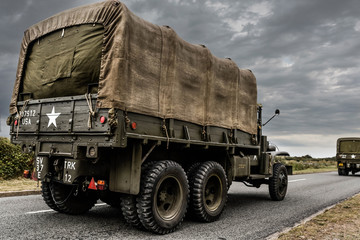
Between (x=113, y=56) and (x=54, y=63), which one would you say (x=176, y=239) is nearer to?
(x=113, y=56)

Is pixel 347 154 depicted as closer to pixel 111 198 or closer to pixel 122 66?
pixel 111 198

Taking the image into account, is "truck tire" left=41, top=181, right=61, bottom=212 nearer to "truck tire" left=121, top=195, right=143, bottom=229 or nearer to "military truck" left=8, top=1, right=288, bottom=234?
"military truck" left=8, top=1, right=288, bottom=234

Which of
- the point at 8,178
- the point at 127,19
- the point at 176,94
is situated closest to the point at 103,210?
the point at 176,94

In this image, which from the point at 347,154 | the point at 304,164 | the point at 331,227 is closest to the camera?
the point at 331,227

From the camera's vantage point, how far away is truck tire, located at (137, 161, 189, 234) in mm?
5227

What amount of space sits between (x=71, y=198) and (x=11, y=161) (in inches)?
281

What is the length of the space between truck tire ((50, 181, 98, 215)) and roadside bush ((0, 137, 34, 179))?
6.64 meters

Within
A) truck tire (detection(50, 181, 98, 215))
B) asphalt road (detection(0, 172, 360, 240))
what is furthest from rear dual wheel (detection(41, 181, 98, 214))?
asphalt road (detection(0, 172, 360, 240))

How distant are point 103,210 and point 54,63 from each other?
3.39 meters

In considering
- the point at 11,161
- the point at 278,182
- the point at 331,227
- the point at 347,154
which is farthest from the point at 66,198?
the point at 347,154

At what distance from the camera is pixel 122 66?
205 inches

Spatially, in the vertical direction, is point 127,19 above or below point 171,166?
above

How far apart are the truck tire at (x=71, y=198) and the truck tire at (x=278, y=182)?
5.26m

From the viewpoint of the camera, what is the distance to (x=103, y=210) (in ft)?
24.4
